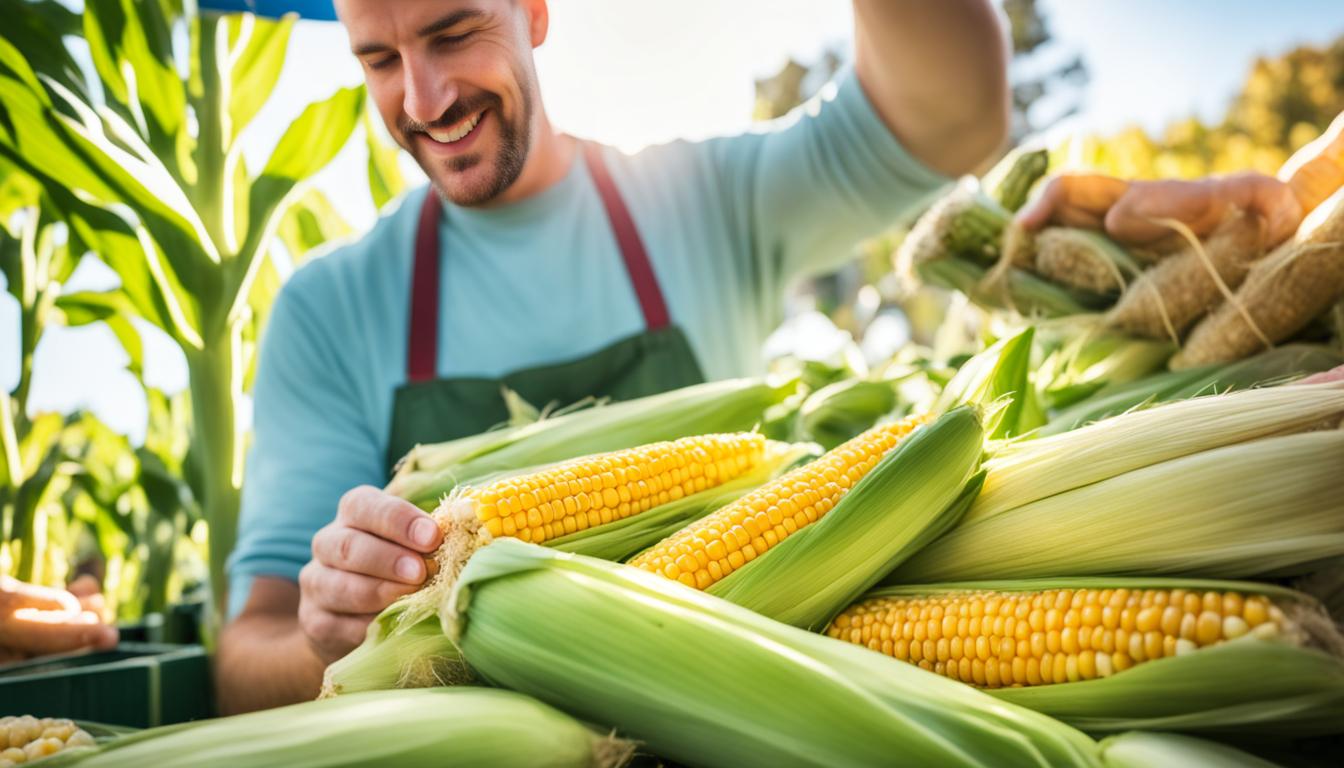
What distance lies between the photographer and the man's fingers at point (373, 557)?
0.64m

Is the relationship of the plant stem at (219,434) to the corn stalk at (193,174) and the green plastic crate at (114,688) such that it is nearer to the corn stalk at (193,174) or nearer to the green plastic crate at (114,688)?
the corn stalk at (193,174)

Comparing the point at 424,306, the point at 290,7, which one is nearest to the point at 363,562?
the point at 290,7

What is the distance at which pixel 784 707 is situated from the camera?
0.45 metres

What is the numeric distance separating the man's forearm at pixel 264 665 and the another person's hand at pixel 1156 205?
1.09 metres

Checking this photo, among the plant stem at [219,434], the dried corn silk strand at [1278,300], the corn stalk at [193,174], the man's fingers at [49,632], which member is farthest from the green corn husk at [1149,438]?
the plant stem at [219,434]

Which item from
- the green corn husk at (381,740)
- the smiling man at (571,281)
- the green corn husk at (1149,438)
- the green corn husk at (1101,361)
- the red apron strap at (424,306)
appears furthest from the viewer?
the red apron strap at (424,306)

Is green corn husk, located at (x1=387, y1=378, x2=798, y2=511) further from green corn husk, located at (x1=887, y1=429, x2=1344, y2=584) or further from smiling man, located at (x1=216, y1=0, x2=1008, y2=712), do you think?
green corn husk, located at (x1=887, y1=429, x2=1344, y2=584)

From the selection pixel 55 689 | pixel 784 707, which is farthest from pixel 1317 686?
pixel 55 689

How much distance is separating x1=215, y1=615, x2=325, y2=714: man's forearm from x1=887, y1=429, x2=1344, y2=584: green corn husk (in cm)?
75

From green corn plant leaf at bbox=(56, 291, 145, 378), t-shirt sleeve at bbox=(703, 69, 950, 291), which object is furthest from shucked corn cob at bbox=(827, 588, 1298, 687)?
green corn plant leaf at bbox=(56, 291, 145, 378)

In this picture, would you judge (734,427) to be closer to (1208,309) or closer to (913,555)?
(913,555)

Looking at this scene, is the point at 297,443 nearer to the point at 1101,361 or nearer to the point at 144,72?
the point at 144,72

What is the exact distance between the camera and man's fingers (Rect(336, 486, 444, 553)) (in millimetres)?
633

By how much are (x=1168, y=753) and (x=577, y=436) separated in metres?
0.58
